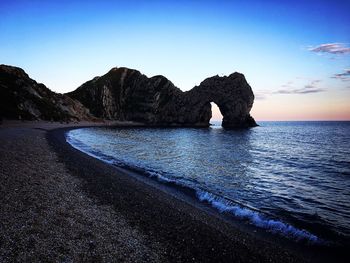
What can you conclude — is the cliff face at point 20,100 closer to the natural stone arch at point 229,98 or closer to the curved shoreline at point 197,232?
the curved shoreline at point 197,232

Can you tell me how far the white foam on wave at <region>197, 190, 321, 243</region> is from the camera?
34.0ft

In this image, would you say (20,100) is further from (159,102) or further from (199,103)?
(159,102)

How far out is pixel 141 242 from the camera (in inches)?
315

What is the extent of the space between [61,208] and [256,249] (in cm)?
791

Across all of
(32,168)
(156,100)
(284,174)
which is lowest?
(284,174)

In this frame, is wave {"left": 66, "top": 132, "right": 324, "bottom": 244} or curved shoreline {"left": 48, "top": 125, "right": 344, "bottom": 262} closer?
curved shoreline {"left": 48, "top": 125, "right": 344, "bottom": 262}

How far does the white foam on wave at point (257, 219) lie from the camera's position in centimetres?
1037

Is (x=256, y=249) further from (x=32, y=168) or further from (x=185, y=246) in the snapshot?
(x=32, y=168)

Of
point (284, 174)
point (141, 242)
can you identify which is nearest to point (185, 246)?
point (141, 242)

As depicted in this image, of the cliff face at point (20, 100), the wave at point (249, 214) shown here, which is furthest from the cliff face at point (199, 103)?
the wave at point (249, 214)

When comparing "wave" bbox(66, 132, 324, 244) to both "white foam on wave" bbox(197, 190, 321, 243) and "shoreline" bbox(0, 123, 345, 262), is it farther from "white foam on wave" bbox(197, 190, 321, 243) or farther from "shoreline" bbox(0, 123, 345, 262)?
"shoreline" bbox(0, 123, 345, 262)

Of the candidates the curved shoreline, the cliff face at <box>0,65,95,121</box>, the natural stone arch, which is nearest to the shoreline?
the curved shoreline

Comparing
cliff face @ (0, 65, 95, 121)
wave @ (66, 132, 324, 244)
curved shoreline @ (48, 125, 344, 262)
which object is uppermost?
cliff face @ (0, 65, 95, 121)

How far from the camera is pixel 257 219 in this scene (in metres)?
12.0
